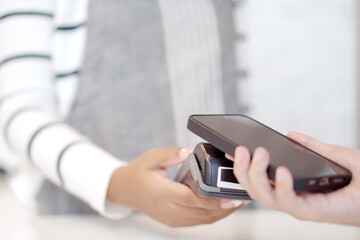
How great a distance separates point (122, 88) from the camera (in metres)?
0.61

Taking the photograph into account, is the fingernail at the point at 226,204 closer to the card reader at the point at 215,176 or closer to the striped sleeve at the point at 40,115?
the card reader at the point at 215,176

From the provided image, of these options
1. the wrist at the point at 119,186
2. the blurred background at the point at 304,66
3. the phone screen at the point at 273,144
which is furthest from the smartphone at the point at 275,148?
the blurred background at the point at 304,66

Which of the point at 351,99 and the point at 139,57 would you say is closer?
the point at 139,57

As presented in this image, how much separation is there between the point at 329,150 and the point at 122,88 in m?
0.33

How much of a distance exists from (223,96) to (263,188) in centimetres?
41

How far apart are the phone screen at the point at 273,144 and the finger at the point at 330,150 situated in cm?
3

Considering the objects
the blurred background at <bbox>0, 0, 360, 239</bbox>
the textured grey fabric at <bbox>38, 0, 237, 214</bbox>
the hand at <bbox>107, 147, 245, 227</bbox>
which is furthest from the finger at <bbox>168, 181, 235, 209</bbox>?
the blurred background at <bbox>0, 0, 360, 239</bbox>

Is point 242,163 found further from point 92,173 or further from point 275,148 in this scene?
point 92,173

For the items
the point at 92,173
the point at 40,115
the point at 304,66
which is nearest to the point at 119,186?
the point at 92,173

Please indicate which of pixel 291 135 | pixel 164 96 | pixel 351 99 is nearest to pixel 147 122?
pixel 164 96

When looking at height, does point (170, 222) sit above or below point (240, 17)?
below

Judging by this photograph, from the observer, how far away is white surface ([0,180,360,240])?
47 centimetres

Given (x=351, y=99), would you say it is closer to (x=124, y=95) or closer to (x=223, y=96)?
(x=223, y=96)

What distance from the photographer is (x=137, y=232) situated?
485 millimetres
